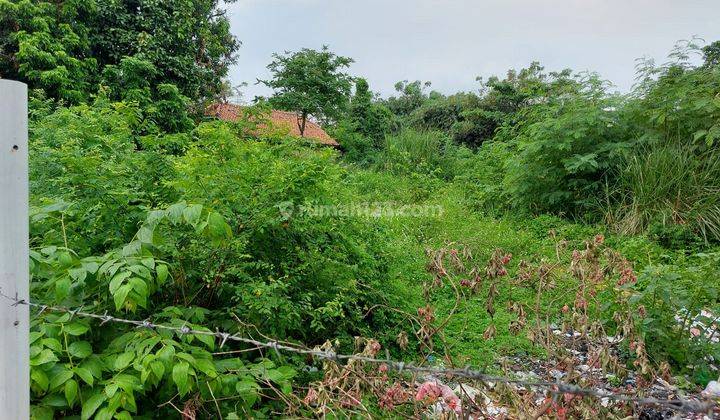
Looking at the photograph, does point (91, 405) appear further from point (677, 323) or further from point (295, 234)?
point (677, 323)

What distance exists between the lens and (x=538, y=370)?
8.07ft

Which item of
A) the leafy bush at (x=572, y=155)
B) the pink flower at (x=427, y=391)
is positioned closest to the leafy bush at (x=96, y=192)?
the pink flower at (x=427, y=391)

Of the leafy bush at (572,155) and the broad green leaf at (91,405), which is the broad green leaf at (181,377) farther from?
the leafy bush at (572,155)

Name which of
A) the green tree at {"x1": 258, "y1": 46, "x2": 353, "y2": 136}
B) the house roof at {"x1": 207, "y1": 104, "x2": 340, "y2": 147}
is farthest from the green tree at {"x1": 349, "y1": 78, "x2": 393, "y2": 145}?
the green tree at {"x1": 258, "y1": 46, "x2": 353, "y2": 136}

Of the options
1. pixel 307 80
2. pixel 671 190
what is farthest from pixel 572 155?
pixel 307 80

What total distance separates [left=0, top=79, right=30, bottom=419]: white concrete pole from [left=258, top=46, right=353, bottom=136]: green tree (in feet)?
35.1

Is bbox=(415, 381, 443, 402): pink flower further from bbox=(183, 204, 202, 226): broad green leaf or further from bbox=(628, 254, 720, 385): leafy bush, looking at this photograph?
bbox=(628, 254, 720, 385): leafy bush

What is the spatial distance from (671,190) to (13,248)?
5963mm

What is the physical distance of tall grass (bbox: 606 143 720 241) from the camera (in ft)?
15.5

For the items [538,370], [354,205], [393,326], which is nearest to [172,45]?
[354,205]

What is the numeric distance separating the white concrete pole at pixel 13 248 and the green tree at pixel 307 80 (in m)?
10.7

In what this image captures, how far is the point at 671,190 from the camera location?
195 inches

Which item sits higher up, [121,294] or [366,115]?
[366,115]

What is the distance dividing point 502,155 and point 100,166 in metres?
6.80
